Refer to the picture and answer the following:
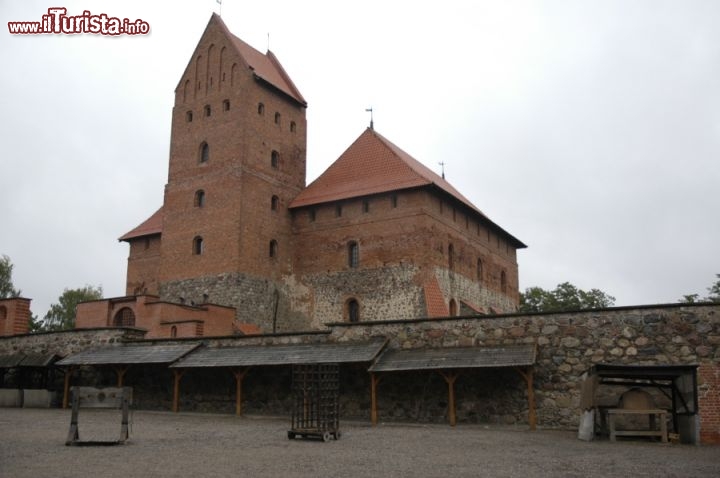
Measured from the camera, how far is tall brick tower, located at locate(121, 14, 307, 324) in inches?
1238

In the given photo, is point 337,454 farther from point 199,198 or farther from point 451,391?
point 199,198

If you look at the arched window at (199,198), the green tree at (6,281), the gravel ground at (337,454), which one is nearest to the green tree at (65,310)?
the green tree at (6,281)

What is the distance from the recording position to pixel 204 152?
34.1 metres

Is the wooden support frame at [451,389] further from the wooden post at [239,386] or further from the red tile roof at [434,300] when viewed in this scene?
the red tile roof at [434,300]

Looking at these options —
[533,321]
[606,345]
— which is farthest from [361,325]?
[606,345]

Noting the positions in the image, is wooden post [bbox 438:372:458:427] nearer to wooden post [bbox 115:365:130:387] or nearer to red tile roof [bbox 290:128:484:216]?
wooden post [bbox 115:365:130:387]

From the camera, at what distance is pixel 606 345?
54.9ft

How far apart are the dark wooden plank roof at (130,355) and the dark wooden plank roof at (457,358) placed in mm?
6509

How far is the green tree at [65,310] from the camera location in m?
53.9

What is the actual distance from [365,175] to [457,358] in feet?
55.4

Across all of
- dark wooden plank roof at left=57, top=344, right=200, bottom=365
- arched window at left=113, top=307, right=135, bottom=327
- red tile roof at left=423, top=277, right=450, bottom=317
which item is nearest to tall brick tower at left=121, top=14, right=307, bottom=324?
arched window at left=113, top=307, right=135, bottom=327

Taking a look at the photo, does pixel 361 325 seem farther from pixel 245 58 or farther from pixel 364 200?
pixel 245 58

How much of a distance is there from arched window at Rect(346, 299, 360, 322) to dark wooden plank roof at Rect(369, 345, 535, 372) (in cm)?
1226

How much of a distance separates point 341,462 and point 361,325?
9.29 metres
